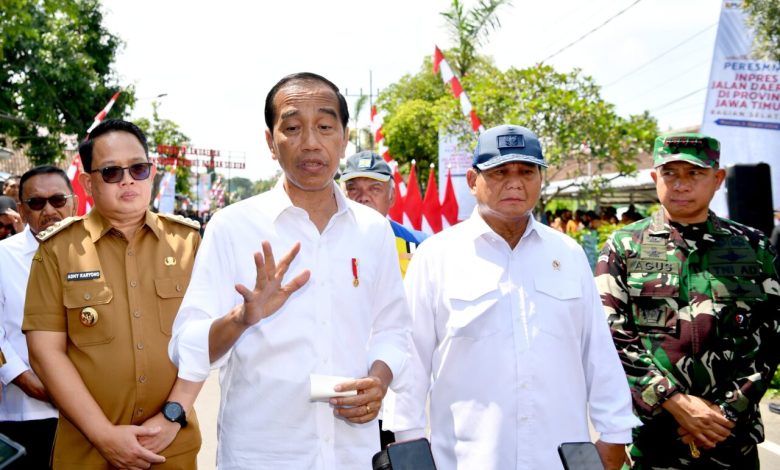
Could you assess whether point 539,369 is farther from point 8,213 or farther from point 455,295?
point 8,213

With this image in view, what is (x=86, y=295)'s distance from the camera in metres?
2.72

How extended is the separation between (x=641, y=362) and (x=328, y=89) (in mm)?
1815

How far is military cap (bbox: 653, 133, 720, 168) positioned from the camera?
3338 mm

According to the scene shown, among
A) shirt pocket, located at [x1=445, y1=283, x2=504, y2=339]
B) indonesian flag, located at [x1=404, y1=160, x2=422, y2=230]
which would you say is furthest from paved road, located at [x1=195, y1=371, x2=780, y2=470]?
indonesian flag, located at [x1=404, y1=160, x2=422, y2=230]

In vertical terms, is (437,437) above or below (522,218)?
below

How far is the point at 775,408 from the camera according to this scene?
645 cm

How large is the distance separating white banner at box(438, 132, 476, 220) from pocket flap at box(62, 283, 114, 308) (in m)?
9.46

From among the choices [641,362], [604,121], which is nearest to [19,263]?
[641,362]

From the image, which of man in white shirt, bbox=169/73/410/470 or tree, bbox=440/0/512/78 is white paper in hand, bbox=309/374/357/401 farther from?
tree, bbox=440/0/512/78

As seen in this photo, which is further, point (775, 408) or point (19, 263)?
point (775, 408)

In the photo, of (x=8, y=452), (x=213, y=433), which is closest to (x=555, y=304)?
(x=8, y=452)

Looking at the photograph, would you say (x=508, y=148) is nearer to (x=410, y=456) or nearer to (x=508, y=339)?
(x=508, y=339)

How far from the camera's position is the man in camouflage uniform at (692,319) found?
124 inches

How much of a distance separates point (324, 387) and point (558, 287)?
3.65 feet
